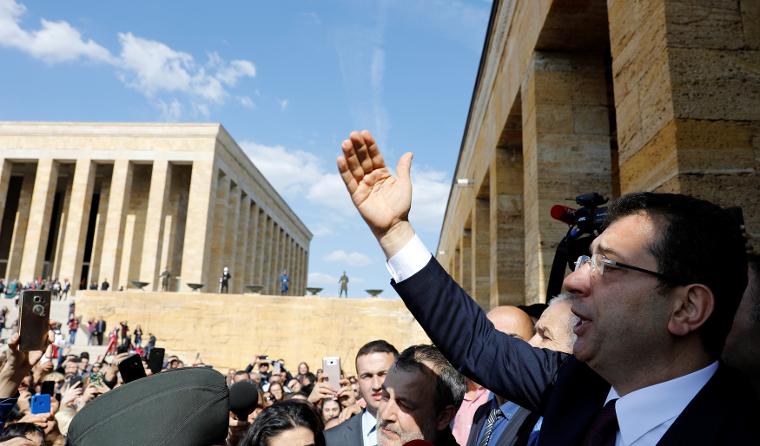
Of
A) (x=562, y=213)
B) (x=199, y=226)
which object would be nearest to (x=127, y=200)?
(x=199, y=226)

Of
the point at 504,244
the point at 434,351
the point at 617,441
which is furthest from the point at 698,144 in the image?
the point at 504,244

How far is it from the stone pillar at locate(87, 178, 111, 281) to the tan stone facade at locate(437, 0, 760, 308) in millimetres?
32977

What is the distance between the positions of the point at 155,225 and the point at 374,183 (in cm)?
4039

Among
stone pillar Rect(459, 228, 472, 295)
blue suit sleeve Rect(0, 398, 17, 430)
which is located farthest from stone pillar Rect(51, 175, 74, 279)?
blue suit sleeve Rect(0, 398, 17, 430)

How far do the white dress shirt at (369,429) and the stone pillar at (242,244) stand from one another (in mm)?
42405

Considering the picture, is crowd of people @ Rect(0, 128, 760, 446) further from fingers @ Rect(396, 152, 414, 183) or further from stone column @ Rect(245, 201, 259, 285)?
stone column @ Rect(245, 201, 259, 285)

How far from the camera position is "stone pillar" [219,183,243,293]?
144 feet

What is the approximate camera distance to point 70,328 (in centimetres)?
2516

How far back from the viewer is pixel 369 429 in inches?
142

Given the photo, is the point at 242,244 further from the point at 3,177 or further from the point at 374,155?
the point at 374,155

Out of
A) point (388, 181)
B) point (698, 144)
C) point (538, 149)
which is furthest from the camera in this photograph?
point (538, 149)

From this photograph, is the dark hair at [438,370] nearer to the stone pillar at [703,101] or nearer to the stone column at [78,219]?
the stone pillar at [703,101]

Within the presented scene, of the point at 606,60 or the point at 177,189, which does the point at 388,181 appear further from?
the point at 177,189

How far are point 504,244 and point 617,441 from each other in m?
9.82
